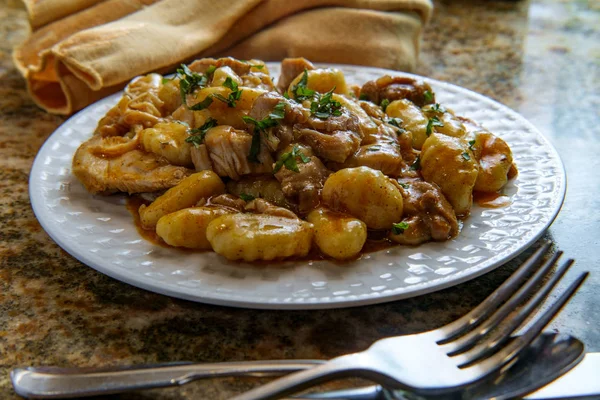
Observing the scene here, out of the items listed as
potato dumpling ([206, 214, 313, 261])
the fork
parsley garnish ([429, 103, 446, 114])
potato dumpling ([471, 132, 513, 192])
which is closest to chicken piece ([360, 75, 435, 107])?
parsley garnish ([429, 103, 446, 114])

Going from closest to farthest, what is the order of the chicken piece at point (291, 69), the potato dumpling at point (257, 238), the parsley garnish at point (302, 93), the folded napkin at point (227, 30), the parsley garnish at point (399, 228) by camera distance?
the potato dumpling at point (257, 238) < the parsley garnish at point (399, 228) < the parsley garnish at point (302, 93) < the chicken piece at point (291, 69) < the folded napkin at point (227, 30)

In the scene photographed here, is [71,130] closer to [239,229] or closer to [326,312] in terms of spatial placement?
[239,229]

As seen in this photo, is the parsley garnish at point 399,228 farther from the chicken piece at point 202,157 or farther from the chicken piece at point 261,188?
the chicken piece at point 202,157

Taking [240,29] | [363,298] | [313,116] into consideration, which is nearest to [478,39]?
[240,29]

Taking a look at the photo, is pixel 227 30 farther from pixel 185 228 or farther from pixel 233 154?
pixel 185 228

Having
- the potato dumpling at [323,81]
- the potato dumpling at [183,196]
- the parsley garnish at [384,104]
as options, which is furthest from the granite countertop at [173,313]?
the potato dumpling at [323,81]

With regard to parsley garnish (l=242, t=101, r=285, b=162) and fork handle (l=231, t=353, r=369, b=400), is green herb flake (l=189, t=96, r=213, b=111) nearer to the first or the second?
parsley garnish (l=242, t=101, r=285, b=162)
